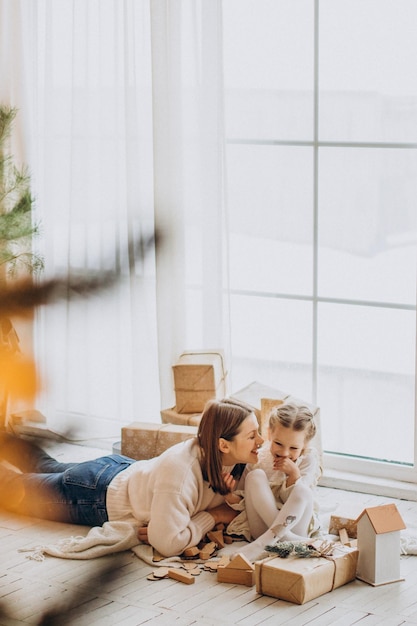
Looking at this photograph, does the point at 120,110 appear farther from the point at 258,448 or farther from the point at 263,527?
the point at 263,527

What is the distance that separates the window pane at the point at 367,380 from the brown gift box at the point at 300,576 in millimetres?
909

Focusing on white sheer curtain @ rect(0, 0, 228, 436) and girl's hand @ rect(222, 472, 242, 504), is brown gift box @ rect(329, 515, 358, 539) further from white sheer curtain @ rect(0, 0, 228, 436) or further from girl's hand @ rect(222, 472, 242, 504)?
white sheer curtain @ rect(0, 0, 228, 436)

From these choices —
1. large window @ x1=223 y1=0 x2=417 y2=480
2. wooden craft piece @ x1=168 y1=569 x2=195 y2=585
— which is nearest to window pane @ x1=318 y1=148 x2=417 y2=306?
large window @ x1=223 y1=0 x2=417 y2=480

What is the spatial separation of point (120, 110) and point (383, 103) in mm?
977

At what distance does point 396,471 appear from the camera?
133 inches

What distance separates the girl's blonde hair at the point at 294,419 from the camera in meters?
2.82

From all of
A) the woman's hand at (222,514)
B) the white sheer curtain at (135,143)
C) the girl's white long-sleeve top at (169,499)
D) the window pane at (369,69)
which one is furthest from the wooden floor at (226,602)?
the window pane at (369,69)

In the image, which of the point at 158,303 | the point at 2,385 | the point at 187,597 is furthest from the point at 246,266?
the point at 2,385

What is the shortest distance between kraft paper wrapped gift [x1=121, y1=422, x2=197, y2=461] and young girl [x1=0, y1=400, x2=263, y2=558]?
23cm

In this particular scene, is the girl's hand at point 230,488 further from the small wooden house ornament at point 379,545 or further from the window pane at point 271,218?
the window pane at point 271,218

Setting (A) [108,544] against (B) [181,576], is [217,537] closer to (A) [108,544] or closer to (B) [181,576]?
(B) [181,576]

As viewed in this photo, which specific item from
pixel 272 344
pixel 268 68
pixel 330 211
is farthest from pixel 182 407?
pixel 268 68

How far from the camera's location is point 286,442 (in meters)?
2.81

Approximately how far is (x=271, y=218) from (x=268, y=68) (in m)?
0.51
